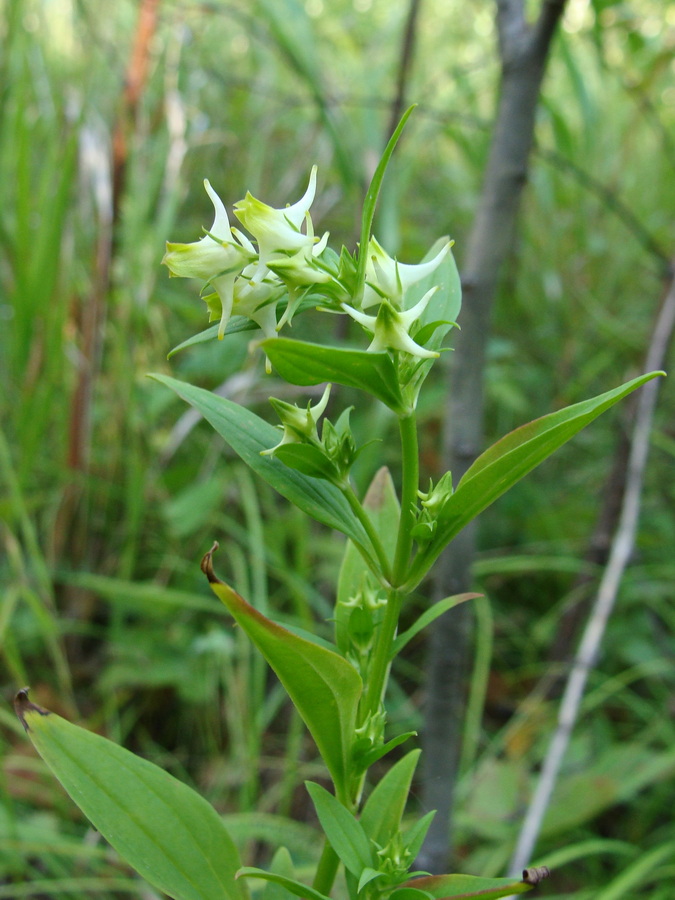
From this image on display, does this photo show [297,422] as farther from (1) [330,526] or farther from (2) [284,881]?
(2) [284,881]

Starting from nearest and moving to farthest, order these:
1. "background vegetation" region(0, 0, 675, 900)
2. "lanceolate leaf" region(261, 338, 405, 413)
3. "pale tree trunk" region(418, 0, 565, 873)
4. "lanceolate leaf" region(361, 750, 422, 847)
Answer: "lanceolate leaf" region(261, 338, 405, 413) → "lanceolate leaf" region(361, 750, 422, 847) → "pale tree trunk" region(418, 0, 565, 873) → "background vegetation" region(0, 0, 675, 900)

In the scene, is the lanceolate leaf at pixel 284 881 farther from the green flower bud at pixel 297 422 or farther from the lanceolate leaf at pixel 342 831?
the green flower bud at pixel 297 422

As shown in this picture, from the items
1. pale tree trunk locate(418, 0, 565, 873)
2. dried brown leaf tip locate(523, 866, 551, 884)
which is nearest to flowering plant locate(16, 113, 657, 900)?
dried brown leaf tip locate(523, 866, 551, 884)

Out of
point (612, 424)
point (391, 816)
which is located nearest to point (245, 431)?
point (391, 816)

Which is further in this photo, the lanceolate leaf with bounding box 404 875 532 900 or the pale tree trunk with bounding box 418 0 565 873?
the pale tree trunk with bounding box 418 0 565 873

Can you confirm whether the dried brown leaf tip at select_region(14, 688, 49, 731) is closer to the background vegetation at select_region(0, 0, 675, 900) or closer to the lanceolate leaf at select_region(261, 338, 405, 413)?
the lanceolate leaf at select_region(261, 338, 405, 413)

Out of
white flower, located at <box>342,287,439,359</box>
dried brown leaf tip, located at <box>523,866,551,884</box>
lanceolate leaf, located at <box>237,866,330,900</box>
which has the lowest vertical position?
lanceolate leaf, located at <box>237,866,330,900</box>

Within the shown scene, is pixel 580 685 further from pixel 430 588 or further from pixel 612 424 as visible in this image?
pixel 612 424

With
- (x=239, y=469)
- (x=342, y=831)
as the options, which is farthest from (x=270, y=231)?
(x=239, y=469)
